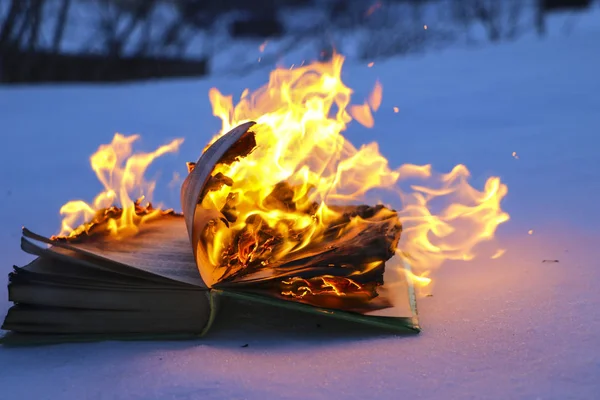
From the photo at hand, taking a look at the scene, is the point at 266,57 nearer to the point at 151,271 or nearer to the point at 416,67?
the point at 416,67

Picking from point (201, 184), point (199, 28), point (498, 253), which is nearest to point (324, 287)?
point (201, 184)

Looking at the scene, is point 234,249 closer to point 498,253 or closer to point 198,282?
point 198,282

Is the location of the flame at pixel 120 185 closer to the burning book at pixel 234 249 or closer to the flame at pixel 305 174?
the burning book at pixel 234 249

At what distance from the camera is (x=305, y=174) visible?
8.67ft

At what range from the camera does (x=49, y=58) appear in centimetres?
1020

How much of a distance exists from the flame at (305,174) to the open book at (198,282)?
2.1 inches

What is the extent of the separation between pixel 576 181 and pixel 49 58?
801 cm

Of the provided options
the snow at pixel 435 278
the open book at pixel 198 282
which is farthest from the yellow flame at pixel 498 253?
the open book at pixel 198 282

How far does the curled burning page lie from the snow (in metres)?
0.09

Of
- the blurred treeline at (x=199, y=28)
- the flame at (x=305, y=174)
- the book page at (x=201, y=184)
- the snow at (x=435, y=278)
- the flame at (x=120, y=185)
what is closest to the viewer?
the snow at (x=435, y=278)

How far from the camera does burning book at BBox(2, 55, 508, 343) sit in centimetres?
198

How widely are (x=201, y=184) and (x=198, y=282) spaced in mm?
244

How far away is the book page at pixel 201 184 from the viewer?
1.96 m

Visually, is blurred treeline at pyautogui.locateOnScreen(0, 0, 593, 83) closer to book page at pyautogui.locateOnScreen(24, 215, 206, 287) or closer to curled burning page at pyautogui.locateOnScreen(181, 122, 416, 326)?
book page at pyautogui.locateOnScreen(24, 215, 206, 287)
